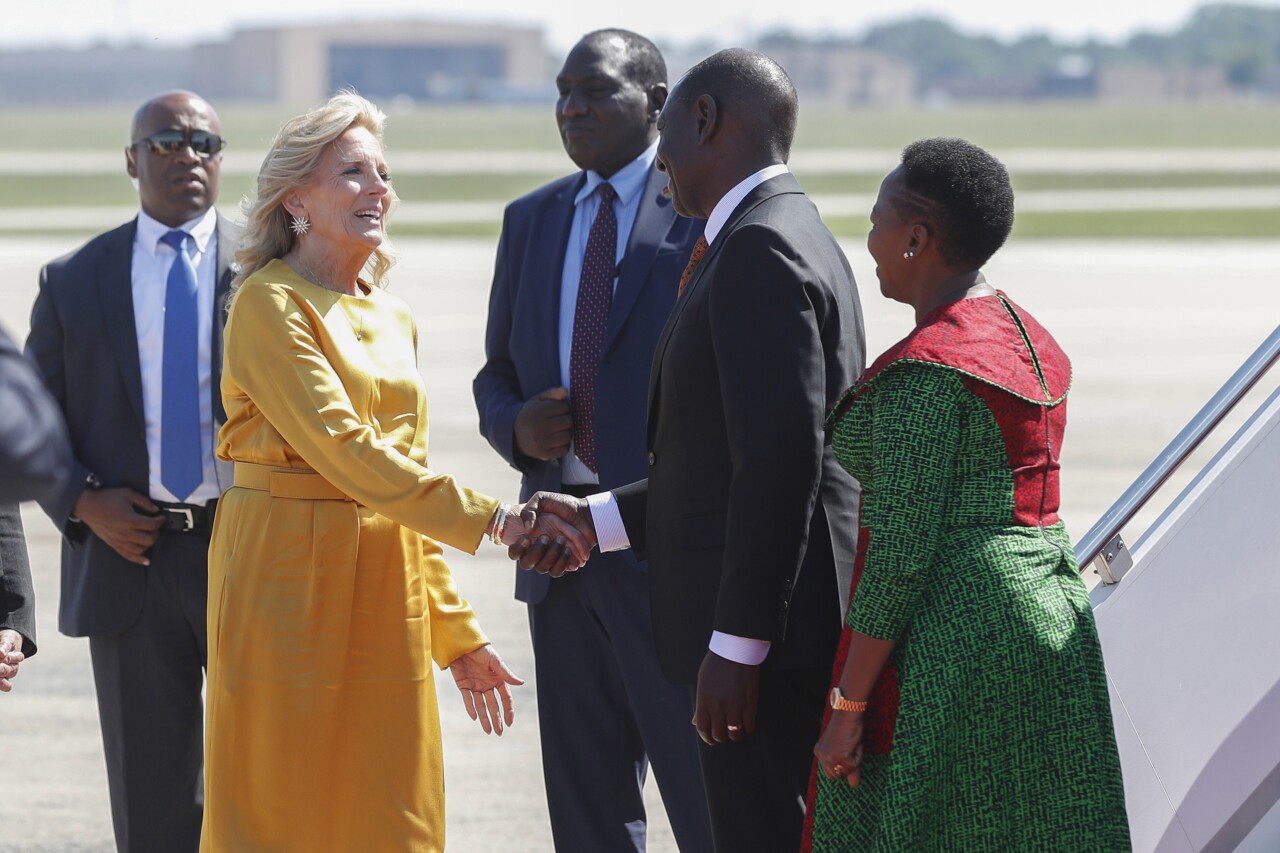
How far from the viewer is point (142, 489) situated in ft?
14.4

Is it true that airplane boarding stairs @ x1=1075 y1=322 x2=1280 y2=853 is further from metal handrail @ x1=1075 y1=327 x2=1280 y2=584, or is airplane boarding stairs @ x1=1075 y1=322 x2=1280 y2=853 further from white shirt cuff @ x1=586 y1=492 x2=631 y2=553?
white shirt cuff @ x1=586 y1=492 x2=631 y2=553

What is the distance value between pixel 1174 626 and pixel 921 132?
79.6 metres

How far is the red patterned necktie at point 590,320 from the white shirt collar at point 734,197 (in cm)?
109

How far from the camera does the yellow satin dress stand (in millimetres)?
3463

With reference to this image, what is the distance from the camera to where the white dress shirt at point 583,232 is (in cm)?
449

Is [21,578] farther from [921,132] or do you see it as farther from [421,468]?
[921,132]

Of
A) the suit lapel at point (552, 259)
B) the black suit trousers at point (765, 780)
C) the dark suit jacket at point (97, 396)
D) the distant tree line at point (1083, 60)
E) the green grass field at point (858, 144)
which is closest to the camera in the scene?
the black suit trousers at point (765, 780)

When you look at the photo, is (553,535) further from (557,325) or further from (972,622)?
(972,622)

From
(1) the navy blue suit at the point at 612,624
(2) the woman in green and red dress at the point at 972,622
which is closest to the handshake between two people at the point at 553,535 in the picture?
(1) the navy blue suit at the point at 612,624

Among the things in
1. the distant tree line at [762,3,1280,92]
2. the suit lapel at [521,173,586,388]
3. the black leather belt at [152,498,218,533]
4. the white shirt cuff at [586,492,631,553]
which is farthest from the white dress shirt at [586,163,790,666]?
the distant tree line at [762,3,1280,92]

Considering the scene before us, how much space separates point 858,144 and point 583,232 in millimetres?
64620

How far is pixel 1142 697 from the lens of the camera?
3.50 meters

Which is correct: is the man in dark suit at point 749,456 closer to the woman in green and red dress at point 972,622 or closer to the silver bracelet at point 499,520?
the woman in green and red dress at point 972,622

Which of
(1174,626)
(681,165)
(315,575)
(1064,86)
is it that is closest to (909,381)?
(681,165)
